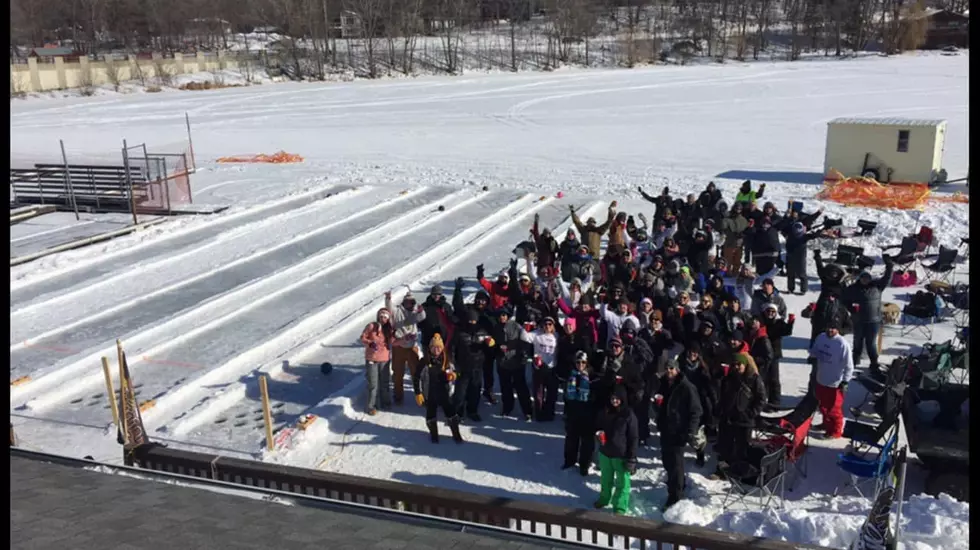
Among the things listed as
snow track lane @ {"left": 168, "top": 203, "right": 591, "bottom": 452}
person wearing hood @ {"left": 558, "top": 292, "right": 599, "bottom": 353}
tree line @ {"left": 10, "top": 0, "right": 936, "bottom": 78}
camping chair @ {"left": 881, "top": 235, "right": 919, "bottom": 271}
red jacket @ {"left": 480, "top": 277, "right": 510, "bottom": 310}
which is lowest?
snow track lane @ {"left": 168, "top": 203, "right": 591, "bottom": 452}

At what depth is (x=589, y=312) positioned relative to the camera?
929 cm

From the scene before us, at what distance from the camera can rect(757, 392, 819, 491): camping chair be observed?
7438 millimetres

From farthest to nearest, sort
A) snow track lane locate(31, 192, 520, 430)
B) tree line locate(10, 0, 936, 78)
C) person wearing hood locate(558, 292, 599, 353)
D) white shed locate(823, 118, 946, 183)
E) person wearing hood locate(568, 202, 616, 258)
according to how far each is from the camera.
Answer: tree line locate(10, 0, 936, 78) → white shed locate(823, 118, 946, 183) → person wearing hood locate(568, 202, 616, 258) → snow track lane locate(31, 192, 520, 430) → person wearing hood locate(558, 292, 599, 353)

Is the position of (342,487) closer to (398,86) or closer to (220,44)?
(398,86)

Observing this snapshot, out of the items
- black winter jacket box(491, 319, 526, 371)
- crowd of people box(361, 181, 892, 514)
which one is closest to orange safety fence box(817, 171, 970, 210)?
crowd of people box(361, 181, 892, 514)

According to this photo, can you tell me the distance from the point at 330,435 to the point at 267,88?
48.8m

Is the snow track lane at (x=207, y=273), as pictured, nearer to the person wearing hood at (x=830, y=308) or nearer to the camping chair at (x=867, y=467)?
the person wearing hood at (x=830, y=308)

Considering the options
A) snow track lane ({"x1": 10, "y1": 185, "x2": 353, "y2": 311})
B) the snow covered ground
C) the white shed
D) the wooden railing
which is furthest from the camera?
the white shed

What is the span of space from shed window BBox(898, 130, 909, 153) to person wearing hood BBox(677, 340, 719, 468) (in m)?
15.3

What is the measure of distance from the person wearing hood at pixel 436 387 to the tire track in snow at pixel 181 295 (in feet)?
17.6

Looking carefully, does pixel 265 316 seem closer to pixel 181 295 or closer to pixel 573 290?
pixel 181 295

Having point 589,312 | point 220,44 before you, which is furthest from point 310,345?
point 220,44

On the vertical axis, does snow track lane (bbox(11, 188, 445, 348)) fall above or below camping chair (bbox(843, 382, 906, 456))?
below

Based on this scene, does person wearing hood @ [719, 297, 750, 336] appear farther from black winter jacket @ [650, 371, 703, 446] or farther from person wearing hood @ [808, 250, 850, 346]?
black winter jacket @ [650, 371, 703, 446]
